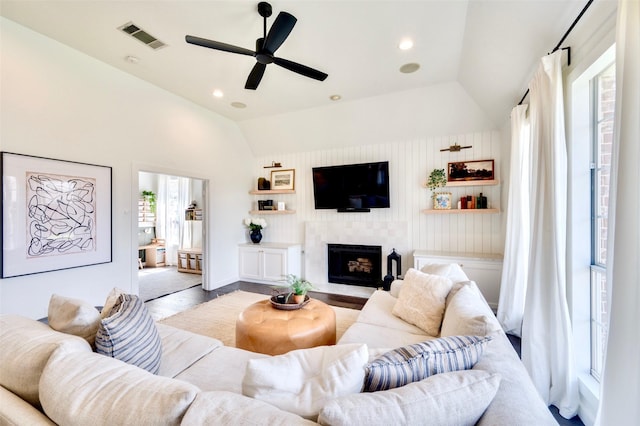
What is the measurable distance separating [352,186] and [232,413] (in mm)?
4269

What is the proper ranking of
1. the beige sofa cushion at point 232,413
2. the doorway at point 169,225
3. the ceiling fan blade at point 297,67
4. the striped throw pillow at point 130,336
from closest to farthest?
1. the beige sofa cushion at point 232,413
2. the striped throw pillow at point 130,336
3. the ceiling fan blade at point 297,67
4. the doorway at point 169,225

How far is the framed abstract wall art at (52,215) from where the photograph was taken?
8.36ft

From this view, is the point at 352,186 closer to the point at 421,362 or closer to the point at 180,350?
the point at 180,350

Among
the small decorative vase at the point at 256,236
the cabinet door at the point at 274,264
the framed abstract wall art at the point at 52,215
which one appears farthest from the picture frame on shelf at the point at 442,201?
the framed abstract wall art at the point at 52,215

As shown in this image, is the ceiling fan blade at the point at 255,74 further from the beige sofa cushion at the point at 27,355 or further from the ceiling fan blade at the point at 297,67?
the beige sofa cushion at the point at 27,355

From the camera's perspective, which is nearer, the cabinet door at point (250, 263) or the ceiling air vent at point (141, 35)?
the ceiling air vent at point (141, 35)

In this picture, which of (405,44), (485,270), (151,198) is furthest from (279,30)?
(151,198)

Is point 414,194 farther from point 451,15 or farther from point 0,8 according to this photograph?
point 0,8

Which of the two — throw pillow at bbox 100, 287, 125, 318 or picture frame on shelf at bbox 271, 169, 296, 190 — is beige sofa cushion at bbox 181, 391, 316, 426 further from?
picture frame on shelf at bbox 271, 169, 296, 190

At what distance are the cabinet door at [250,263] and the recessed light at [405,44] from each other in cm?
403

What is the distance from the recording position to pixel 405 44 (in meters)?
2.79

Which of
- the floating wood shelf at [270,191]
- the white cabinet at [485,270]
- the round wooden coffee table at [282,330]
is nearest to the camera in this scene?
the round wooden coffee table at [282,330]

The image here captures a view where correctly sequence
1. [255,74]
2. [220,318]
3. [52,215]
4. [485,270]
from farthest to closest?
[485,270], [220,318], [52,215], [255,74]

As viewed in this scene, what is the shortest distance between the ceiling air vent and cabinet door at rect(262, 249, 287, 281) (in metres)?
3.47
